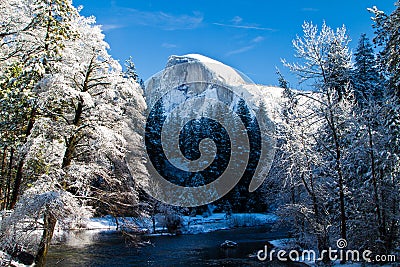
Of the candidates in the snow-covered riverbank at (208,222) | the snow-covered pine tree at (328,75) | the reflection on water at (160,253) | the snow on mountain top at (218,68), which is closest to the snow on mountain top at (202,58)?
the snow on mountain top at (218,68)

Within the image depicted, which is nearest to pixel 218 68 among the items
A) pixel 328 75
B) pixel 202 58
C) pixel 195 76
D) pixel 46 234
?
pixel 202 58

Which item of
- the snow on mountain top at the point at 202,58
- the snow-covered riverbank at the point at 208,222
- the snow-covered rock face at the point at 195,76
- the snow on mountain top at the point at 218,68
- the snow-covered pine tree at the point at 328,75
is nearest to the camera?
the snow-covered pine tree at the point at 328,75

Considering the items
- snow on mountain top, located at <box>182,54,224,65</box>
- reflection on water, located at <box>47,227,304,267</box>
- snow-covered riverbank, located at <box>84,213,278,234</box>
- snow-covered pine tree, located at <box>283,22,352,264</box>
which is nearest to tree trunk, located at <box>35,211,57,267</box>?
reflection on water, located at <box>47,227,304,267</box>

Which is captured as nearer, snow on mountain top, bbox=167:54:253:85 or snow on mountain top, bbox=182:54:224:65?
snow on mountain top, bbox=167:54:253:85

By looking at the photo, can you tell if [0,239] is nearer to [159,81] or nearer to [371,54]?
[371,54]

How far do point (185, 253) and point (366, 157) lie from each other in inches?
537

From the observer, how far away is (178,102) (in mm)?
111812

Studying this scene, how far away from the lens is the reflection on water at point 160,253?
1947 cm

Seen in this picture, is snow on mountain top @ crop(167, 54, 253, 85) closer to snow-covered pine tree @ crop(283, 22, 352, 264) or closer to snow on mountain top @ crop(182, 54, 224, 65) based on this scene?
snow on mountain top @ crop(182, 54, 224, 65)

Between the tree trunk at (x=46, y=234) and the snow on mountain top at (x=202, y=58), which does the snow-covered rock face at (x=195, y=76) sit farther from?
the tree trunk at (x=46, y=234)

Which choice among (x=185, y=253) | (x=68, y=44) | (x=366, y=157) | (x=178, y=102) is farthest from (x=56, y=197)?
(x=178, y=102)

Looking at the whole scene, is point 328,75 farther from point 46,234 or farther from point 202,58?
point 202,58

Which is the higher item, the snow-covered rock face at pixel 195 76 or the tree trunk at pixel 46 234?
the snow-covered rock face at pixel 195 76

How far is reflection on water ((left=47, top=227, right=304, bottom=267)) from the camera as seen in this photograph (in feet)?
63.9
